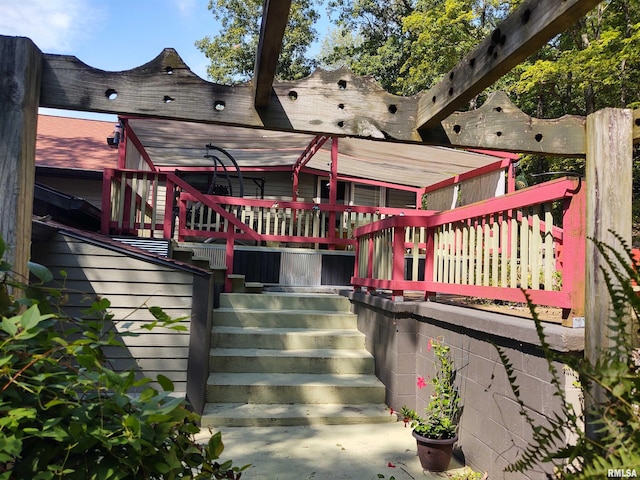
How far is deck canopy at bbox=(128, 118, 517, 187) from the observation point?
761 centimetres

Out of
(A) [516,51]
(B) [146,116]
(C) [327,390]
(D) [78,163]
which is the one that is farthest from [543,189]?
(D) [78,163]

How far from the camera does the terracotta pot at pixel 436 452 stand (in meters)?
3.00

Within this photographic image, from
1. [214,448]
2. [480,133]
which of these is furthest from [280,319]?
[214,448]

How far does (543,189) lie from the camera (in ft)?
9.05

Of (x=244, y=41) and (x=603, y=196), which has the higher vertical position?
(x=244, y=41)

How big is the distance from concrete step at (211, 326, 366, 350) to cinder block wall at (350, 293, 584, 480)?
1.75 feet

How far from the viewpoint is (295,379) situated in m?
4.36

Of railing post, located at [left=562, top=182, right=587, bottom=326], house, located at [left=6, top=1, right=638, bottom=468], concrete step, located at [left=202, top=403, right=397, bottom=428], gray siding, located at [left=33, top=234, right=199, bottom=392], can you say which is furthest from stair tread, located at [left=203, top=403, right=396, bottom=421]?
railing post, located at [left=562, top=182, right=587, bottom=326]

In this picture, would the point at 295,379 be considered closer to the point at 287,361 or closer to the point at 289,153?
the point at 287,361

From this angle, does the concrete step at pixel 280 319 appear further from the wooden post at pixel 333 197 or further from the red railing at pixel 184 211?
the wooden post at pixel 333 197

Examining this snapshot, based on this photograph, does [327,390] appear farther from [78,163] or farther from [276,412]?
[78,163]

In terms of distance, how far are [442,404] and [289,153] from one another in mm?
7039

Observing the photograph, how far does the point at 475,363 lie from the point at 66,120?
16.4 metres

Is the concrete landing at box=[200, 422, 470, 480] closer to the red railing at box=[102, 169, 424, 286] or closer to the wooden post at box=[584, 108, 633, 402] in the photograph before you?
the wooden post at box=[584, 108, 633, 402]
